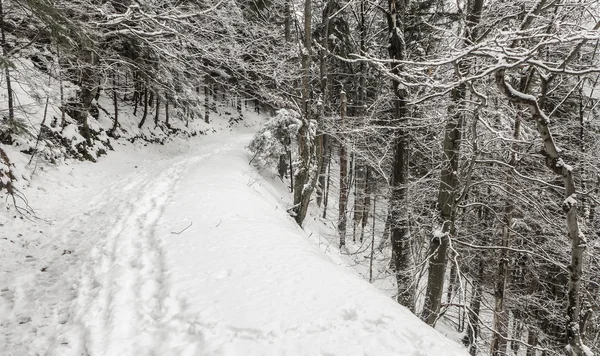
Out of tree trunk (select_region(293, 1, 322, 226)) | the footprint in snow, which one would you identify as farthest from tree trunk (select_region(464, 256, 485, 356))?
tree trunk (select_region(293, 1, 322, 226))

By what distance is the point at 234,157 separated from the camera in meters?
15.0

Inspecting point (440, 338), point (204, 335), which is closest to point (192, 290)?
point (204, 335)

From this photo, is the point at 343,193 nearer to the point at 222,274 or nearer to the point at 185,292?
the point at 222,274

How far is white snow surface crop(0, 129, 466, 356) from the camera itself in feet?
9.73

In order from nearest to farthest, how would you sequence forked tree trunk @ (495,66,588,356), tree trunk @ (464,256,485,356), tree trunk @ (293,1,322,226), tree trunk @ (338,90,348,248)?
forked tree trunk @ (495,66,588,356), tree trunk @ (464,256,485,356), tree trunk @ (293,1,322,226), tree trunk @ (338,90,348,248)

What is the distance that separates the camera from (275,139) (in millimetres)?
14117

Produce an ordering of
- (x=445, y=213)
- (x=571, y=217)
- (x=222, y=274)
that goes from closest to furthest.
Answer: (x=222, y=274), (x=571, y=217), (x=445, y=213)

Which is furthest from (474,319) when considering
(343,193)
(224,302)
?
(343,193)

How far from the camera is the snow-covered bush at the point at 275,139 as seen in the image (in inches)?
546

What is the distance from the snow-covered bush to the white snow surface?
6878 millimetres

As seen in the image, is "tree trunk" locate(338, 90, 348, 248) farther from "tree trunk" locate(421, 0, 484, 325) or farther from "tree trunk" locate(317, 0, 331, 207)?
"tree trunk" locate(421, 0, 484, 325)

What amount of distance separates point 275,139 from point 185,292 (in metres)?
10.7

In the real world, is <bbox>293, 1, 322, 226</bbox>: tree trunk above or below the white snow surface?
above

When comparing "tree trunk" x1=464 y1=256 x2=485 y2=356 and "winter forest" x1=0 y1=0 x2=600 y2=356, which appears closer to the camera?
"winter forest" x1=0 y1=0 x2=600 y2=356
